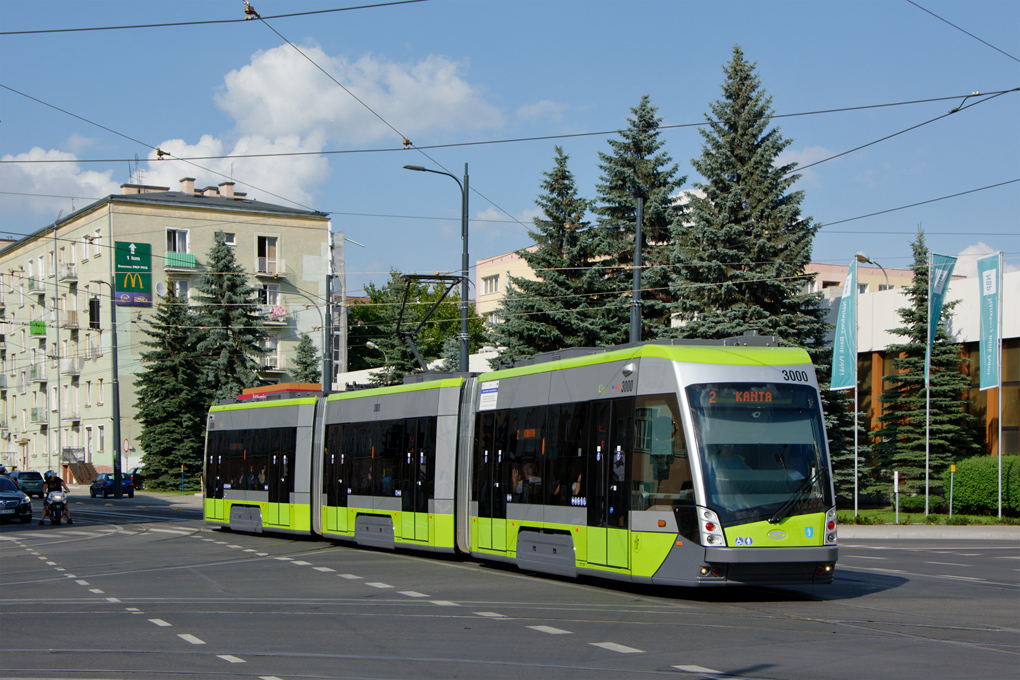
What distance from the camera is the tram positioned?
40.8 feet

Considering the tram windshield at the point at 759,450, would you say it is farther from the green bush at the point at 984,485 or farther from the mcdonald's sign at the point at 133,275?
the mcdonald's sign at the point at 133,275

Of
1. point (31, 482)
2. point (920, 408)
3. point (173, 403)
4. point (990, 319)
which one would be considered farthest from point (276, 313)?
point (990, 319)

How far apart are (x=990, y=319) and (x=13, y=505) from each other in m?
30.2

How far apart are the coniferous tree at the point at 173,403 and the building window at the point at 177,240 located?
863 cm

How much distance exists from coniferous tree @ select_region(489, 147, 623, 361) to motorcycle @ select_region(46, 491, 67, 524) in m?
14.7

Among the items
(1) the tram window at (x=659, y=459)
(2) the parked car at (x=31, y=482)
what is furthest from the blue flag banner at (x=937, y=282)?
(2) the parked car at (x=31, y=482)

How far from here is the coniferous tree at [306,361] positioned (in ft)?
215

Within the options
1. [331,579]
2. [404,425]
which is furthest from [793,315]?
[331,579]

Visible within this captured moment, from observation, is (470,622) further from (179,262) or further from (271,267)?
(271,267)

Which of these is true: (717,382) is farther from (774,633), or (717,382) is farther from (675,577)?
(774,633)

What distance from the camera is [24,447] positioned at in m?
81.3

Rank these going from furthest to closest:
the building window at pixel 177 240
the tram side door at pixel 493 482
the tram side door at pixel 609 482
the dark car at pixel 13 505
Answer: the building window at pixel 177 240 < the dark car at pixel 13 505 < the tram side door at pixel 493 482 < the tram side door at pixel 609 482

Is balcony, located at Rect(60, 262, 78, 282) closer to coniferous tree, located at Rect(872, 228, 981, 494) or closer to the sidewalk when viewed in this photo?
coniferous tree, located at Rect(872, 228, 981, 494)

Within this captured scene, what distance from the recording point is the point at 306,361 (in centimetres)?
6562
